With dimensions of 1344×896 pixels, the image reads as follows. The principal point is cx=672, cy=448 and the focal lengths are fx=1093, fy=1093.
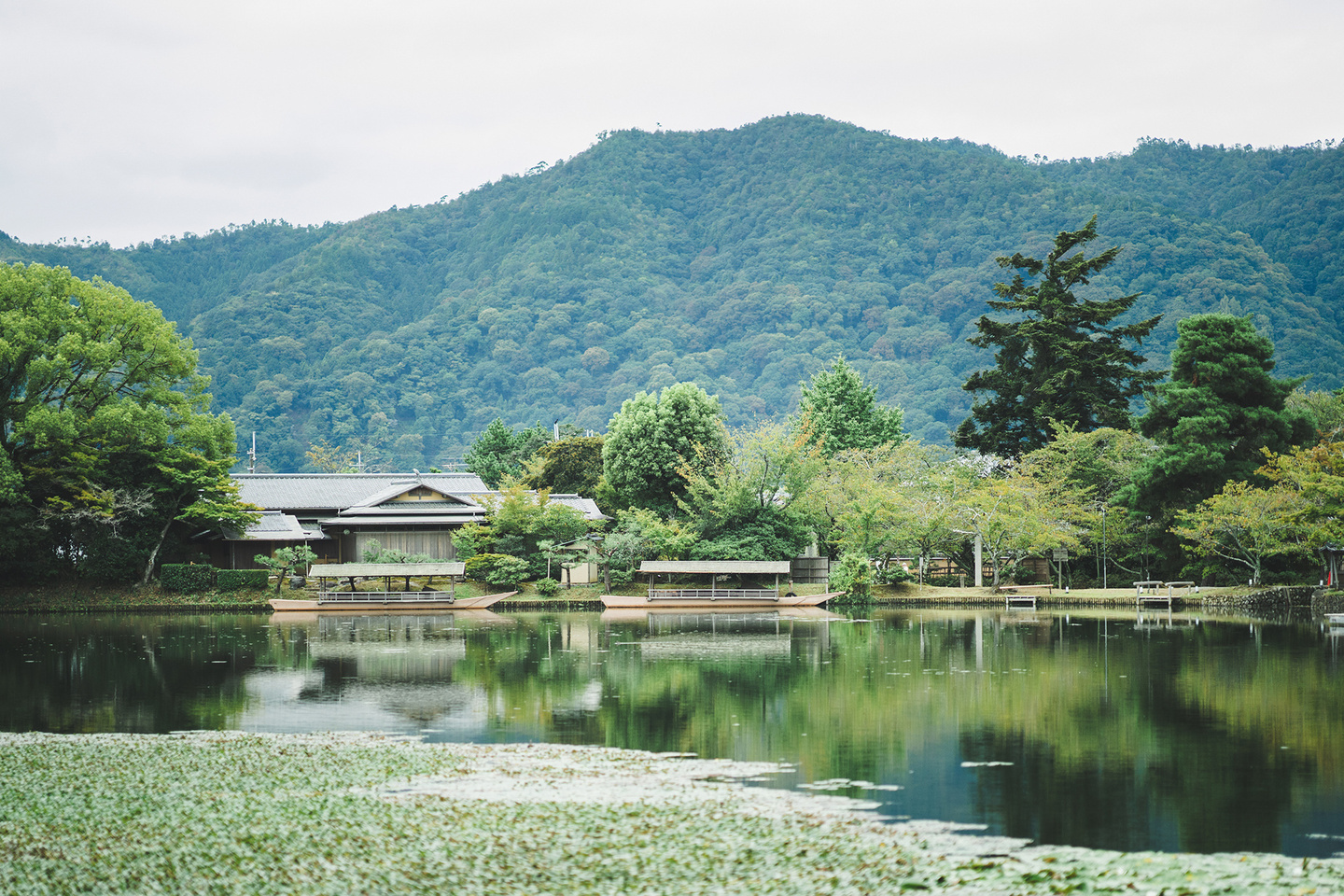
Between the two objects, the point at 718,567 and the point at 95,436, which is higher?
the point at 95,436

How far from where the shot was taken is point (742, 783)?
11.2 m

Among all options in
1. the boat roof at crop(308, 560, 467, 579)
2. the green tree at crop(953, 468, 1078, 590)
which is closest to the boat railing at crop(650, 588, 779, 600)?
the boat roof at crop(308, 560, 467, 579)

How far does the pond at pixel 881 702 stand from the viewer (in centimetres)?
1062

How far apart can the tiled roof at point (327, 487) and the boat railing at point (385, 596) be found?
30.8 feet

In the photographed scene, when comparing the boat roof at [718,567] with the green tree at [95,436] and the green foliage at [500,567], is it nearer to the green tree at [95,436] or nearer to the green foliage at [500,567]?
the green foliage at [500,567]

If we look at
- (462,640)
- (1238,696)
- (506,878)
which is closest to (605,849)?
(506,878)

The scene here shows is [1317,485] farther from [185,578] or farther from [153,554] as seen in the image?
[153,554]

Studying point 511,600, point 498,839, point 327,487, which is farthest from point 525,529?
point 498,839

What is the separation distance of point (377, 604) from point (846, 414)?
30.0 metres

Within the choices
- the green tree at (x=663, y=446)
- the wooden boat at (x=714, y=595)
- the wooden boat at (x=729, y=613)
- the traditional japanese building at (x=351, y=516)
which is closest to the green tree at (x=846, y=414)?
the green tree at (x=663, y=446)

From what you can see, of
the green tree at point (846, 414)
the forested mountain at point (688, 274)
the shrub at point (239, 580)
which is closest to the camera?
the shrub at point (239, 580)

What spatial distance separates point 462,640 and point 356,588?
15.2 meters

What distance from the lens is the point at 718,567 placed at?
4009cm

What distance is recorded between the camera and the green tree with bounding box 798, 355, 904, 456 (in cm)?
5753
